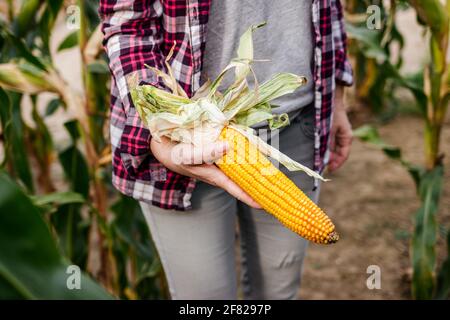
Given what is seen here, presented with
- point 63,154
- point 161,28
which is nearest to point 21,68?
point 63,154

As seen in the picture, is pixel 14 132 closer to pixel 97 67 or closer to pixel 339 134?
pixel 97 67

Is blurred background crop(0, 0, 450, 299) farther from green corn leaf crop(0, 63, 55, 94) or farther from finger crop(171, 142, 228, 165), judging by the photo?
finger crop(171, 142, 228, 165)

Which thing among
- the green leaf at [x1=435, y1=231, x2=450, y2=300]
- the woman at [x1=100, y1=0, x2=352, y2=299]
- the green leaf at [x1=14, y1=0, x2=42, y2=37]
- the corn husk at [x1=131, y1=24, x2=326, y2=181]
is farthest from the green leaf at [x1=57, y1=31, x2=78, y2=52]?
the green leaf at [x1=435, y1=231, x2=450, y2=300]

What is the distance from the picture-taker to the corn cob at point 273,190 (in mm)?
784

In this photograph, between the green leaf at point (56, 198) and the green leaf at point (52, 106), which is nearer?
the green leaf at point (56, 198)

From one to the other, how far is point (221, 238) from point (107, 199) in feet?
2.28

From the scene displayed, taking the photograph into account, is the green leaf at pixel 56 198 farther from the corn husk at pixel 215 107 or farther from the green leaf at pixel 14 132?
the corn husk at pixel 215 107

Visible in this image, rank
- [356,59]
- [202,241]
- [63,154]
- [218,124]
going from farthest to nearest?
1. [356,59]
2. [63,154]
3. [202,241]
4. [218,124]

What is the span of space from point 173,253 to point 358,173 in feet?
6.01

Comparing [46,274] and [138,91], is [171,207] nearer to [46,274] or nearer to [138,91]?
[138,91]

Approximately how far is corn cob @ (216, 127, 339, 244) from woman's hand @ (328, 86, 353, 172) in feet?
1.55

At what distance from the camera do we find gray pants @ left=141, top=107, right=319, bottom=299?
1.07 m

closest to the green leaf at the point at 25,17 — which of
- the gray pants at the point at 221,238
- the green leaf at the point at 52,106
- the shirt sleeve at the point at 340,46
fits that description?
the green leaf at the point at 52,106

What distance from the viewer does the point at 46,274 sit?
1.80ft
